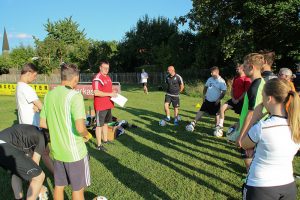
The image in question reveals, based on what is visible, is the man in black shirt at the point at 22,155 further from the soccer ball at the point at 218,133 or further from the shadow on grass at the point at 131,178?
the soccer ball at the point at 218,133

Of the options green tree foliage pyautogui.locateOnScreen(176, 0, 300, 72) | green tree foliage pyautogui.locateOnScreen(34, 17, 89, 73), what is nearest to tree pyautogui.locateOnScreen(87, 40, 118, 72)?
green tree foliage pyautogui.locateOnScreen(34, 17, 89, 73)

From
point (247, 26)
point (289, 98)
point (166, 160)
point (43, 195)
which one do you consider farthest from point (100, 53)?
point (289, 98)

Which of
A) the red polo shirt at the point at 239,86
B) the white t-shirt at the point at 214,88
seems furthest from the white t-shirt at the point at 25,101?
the white t-shirt at the point at 214,88

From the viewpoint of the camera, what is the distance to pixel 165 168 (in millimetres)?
6051

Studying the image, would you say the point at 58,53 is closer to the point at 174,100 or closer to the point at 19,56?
the point at 19,56

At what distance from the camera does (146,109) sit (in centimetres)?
1419

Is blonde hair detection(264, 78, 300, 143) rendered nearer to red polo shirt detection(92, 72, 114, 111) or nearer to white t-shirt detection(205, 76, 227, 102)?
red polo shirt detection(92, 72, 114, 111)

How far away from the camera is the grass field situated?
4.96 m

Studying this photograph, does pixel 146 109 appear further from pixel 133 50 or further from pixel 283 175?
pixel 133 50

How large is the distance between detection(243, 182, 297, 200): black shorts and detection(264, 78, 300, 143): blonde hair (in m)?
0.42

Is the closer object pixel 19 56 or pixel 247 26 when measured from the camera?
pixel 247 26

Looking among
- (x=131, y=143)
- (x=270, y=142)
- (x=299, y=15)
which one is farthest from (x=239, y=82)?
(x=299, y=15)

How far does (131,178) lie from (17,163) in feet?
7.66

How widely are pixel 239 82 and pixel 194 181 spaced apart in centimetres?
314
